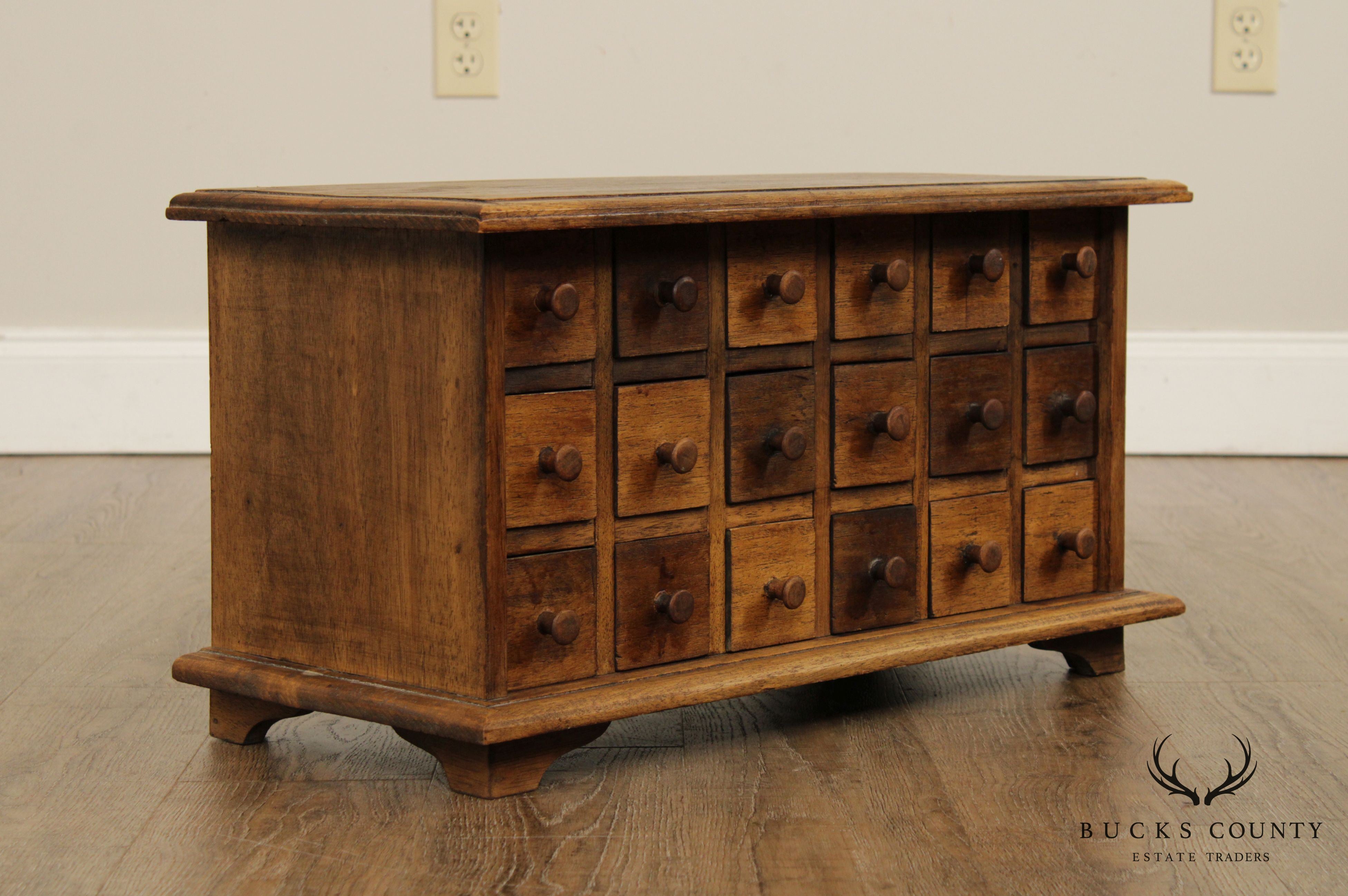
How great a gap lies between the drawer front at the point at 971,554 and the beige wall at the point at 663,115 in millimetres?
1418

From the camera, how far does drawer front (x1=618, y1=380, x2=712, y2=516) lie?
4.69 feet

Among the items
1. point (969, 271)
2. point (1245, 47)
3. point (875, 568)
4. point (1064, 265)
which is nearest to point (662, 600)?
point (875, 568)

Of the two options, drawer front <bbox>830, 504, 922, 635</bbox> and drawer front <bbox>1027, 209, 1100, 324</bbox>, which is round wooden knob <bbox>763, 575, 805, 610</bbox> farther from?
drawer front <bbox>1027, 209, 1100, 324</bbox>

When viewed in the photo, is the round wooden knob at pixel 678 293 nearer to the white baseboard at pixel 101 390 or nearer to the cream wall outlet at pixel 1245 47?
the white baseboard at pixel 101 390

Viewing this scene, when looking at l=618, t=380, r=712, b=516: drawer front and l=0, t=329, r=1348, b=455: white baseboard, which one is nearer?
l=618, t=380, r=712, b=516: drawer front

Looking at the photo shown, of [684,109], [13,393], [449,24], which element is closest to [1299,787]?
[684,109]

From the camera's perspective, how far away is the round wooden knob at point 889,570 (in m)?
1.58

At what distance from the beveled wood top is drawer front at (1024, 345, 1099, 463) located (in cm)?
16

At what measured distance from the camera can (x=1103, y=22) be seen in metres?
3.00

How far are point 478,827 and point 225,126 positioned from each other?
77.7 inches

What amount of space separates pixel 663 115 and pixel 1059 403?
1441mm

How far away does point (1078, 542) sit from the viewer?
1709 mm

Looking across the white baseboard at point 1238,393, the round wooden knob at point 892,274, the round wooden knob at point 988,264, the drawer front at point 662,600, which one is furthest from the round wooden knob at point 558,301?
the white baseboard at point 1238,393

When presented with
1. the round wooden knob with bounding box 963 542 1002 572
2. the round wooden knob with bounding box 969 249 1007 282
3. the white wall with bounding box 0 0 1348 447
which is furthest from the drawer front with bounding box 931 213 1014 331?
the white wall with bounding box 0 0 1348 447
